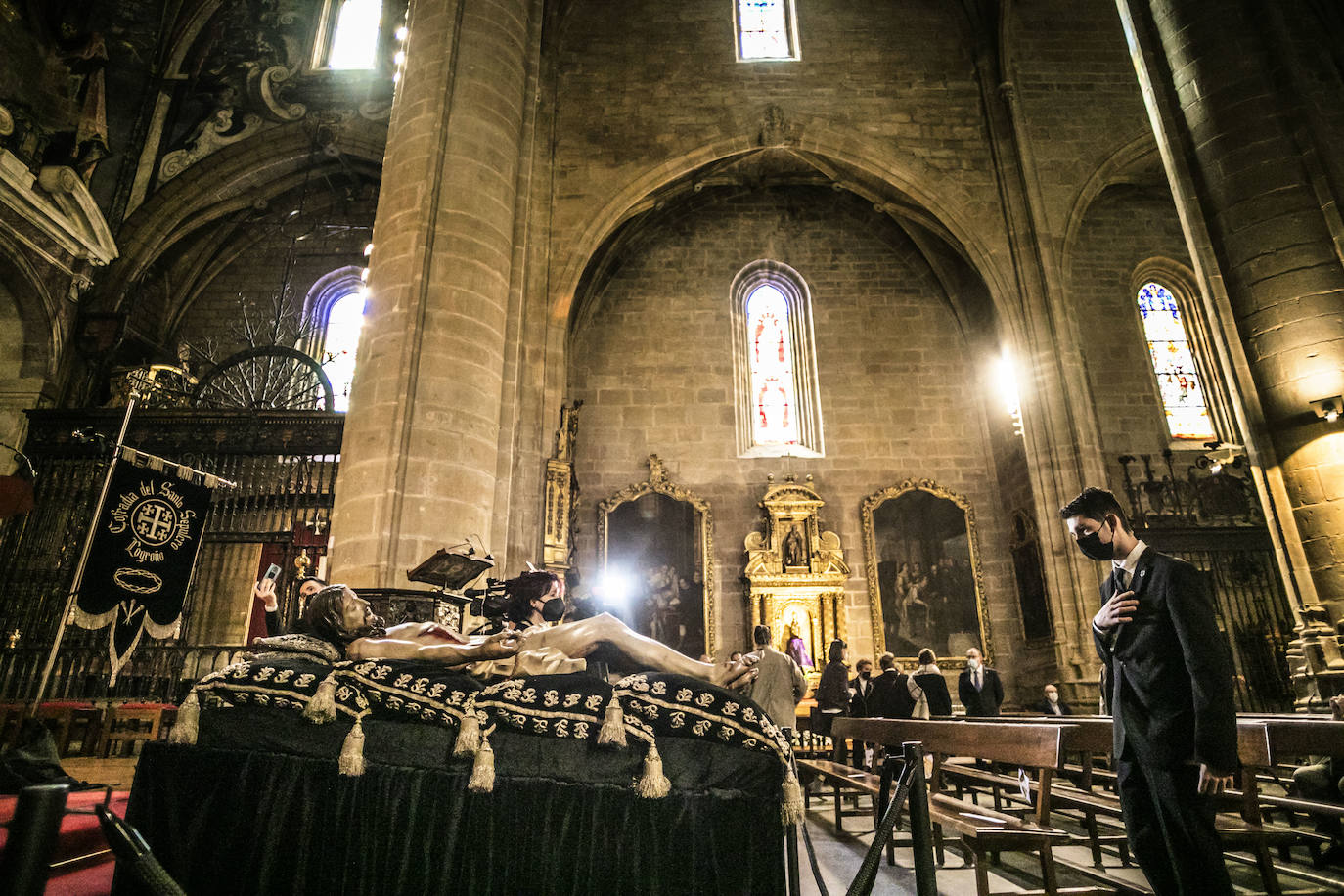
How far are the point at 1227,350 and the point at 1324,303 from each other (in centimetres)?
61

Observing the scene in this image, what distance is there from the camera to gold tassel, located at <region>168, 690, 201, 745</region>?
2412 mm

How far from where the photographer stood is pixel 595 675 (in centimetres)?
247

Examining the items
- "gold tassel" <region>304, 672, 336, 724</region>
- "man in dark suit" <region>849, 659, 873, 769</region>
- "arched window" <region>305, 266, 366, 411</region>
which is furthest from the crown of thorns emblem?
"man in dark suit" <region>849, 659, 873, 769</region>

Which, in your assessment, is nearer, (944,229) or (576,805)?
(576,805)

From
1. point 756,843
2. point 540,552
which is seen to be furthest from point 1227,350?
point 540,552

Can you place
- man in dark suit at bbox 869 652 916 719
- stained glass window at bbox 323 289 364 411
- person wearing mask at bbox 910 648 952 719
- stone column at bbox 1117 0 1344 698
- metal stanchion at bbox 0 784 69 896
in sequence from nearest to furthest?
metal stanchion at bbox 0 784 69 896
stone column at bbox 1117 0 1344 698
man in dark suit at bbox 869 652 916 719
person wearing mask at bbox 910 648 952 719
stained glass window at bbox 323 289 364 411

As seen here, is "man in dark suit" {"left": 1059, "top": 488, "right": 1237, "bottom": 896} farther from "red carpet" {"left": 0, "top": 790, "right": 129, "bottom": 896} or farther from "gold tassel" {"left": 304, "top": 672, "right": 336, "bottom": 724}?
"red carpet" {"left": 0, "top": 790, "right": 129, "bottom": 896}

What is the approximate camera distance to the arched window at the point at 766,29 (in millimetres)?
13102

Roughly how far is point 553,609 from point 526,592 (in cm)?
22

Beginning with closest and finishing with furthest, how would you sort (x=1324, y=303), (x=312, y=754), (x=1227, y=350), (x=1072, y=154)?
1. (x=312, y=754)
2. (x=1324, y=303)
3. (x=1227, y=350)
4. (x=1072, y=154)

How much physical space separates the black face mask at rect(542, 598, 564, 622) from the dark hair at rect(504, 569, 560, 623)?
0.08m

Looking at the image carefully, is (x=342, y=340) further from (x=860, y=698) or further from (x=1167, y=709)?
(x=1167, y=709)

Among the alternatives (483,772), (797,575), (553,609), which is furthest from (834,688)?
(483,772)

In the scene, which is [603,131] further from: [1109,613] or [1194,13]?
[1109,613]
